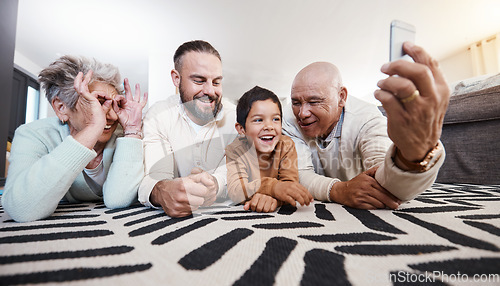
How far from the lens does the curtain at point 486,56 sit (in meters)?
4.32

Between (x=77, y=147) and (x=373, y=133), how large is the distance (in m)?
1.08

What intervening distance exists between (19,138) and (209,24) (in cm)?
313

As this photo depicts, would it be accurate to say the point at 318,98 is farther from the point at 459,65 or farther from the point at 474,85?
the point at 459,65

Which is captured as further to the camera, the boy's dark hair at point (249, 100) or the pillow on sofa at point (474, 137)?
the pillow on sofa at point (474, 137)

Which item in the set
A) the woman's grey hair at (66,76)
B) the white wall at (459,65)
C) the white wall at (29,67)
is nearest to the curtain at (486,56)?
the white wall at (459,65)

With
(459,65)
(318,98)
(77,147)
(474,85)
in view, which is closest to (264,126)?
(318,98)

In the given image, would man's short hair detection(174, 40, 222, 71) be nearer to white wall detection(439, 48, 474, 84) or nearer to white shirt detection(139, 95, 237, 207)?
white shirt detection(139, 95, 237, 207)

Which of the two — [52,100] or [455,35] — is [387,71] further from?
[455,35]

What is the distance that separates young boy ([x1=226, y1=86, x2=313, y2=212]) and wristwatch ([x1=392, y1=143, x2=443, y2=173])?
1.34 feet

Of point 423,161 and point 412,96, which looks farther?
point 423,161

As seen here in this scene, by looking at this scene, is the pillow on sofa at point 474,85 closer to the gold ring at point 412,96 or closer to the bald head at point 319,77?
the bald head at point 319,77

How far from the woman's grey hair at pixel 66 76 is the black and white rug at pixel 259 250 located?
420mm

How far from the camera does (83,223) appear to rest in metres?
0.61

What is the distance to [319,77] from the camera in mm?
1112
